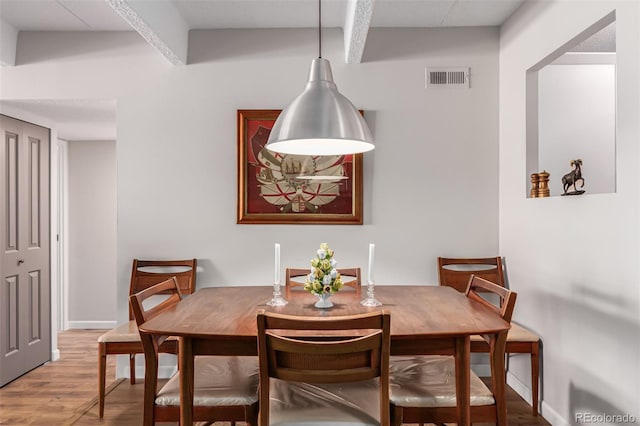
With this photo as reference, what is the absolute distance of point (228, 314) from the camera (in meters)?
2.20

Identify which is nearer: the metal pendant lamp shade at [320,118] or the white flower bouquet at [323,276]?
the metal pendant lamp shade at [320,118]

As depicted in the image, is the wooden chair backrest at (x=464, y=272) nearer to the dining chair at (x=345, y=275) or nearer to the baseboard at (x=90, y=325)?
the dining chair at (x=345, y=275)

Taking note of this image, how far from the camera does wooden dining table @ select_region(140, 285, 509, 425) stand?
73.8 inches

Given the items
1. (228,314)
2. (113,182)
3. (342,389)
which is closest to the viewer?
(342,389)

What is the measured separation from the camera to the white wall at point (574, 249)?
6.99 feet

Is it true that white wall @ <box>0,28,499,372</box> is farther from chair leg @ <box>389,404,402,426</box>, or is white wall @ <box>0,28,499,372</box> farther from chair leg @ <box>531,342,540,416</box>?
chair leg @ <box>389,404,402,426</box>

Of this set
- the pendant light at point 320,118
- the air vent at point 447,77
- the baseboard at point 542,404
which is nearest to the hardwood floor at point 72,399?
the baseboard at point 542,404

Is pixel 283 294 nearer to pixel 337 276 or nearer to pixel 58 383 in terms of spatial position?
pixel 337 276

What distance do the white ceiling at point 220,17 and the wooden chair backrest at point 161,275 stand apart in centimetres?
120

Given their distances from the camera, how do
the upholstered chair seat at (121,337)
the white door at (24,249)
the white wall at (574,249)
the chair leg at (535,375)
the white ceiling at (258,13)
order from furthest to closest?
the white door at (24,249) → the white ceiling at (258,13) → the upholstered chair seat at (121,337) → the chair leg at (535,375) → the white wall at (574,249)

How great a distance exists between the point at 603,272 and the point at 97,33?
138 inches

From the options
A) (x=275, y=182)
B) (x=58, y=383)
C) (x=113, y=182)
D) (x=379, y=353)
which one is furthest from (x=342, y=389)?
(x=113, y=182)

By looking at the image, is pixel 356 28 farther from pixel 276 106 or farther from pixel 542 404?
pixel 542 404

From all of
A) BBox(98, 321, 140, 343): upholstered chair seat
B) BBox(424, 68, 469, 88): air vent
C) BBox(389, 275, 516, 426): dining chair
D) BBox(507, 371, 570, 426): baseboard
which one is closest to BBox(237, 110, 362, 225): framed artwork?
BBox(424, 68, 469, 88): air vent
